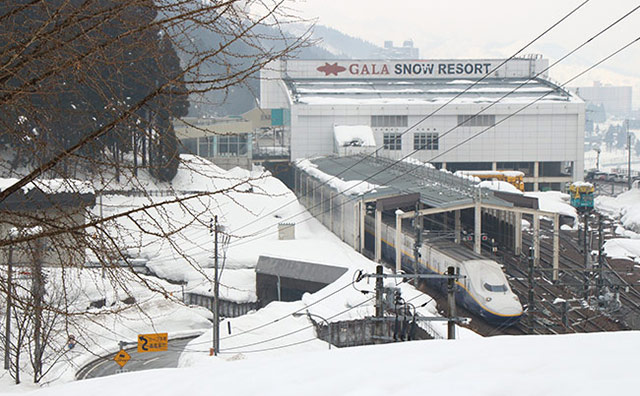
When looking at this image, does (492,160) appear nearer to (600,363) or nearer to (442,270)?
(442,270)

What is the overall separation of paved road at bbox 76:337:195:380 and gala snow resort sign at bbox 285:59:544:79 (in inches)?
1637

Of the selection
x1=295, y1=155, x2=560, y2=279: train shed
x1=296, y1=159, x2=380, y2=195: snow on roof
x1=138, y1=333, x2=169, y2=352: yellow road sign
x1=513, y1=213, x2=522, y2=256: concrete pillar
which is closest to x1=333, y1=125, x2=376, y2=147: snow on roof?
x1=296, y1=159, x2=380, y2=195: snow on roof

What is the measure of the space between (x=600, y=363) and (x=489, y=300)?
16514mm

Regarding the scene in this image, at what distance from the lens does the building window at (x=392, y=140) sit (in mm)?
51156

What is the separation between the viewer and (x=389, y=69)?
61.4 m

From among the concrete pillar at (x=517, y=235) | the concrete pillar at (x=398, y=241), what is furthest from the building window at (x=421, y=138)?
the concrete pillar at (x=398, y=241)

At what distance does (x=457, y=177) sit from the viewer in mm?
35375

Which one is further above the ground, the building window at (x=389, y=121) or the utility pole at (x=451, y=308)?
the building window at (x=389, y=121)

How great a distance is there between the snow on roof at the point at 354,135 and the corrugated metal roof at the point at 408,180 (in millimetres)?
2725

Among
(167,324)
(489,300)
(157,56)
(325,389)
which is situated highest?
(157,56)

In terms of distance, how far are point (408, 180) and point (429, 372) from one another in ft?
92.4

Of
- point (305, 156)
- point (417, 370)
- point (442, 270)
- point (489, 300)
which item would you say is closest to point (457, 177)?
point (442, 270)

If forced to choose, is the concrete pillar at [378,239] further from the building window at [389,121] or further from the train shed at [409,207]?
the building window at [389,121]

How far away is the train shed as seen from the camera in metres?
26.9
